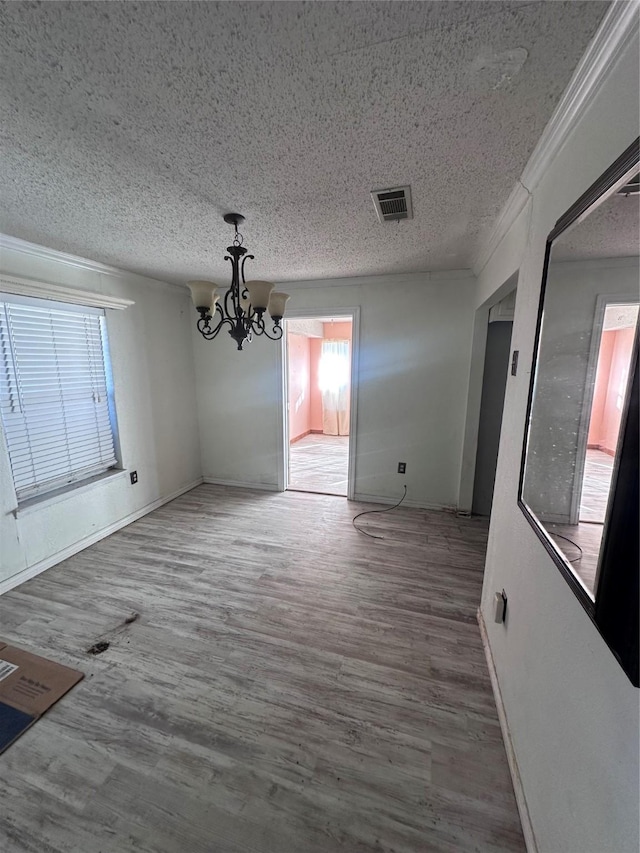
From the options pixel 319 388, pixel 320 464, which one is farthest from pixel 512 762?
pixel 319 388

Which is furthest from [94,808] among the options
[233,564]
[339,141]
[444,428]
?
[444,428]

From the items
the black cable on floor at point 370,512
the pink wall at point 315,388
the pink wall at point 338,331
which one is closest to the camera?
the black cable on floor at point 370,512

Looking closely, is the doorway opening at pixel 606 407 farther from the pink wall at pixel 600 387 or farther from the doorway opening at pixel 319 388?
the doorway opening at pixel 319 388

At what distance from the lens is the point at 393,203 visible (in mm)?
1702

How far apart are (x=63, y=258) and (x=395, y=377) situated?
9.73 ft

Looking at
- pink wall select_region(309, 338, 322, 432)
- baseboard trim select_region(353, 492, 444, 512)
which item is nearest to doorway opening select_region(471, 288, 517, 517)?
baseboard trim select_region(353, 492, 444, 512)

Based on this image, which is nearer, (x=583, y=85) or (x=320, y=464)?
(x=583, y=85)

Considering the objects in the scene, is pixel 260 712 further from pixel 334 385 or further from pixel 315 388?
pixel 315 388

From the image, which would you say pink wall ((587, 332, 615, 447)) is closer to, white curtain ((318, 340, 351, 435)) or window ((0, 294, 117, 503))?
window ((0, 294, 117, 503))

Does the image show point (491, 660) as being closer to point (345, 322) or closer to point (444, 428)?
point (444, 428)

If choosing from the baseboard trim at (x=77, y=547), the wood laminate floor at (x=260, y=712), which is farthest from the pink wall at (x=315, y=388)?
the wood laminate floor at (x=260, y=712)

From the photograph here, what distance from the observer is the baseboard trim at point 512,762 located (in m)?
1.05

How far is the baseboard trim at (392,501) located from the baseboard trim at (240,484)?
101 centimetres

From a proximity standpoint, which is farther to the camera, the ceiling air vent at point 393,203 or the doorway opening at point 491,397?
the doorway opening at point 491,397
